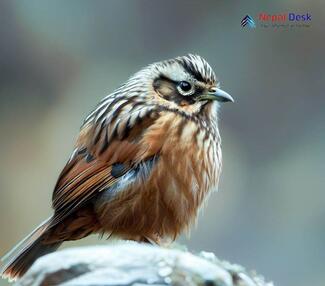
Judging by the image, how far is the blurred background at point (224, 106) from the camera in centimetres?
369

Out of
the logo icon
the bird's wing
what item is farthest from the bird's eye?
the logo icon

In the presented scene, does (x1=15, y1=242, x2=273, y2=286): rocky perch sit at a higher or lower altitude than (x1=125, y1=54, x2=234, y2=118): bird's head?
lower

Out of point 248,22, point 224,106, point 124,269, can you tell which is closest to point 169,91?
point 224,106

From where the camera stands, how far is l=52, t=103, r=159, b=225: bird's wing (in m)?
2.73

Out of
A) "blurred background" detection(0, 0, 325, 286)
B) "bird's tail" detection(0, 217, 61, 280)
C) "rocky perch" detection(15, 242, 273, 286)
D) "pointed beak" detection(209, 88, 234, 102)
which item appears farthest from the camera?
"blurred background" detection(0, 0, 325, 286)

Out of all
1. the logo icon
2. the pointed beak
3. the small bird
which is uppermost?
the logo icon

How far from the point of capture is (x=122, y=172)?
9.03ft

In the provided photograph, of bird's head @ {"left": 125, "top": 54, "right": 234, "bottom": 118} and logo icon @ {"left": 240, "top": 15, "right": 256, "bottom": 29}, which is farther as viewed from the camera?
logo icon @ {"left": 240, "top": 15, "right": 256, "bottom": 29}

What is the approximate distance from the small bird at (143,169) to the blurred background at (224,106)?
76 centimetres

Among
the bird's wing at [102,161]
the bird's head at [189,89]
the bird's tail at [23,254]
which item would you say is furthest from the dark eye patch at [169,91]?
the bird's tail at [23,254]

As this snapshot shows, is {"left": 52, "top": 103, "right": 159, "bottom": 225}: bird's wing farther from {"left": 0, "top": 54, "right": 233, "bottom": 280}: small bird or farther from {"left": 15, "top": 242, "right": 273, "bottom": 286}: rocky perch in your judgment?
{"left": 15, "top": 242, "right": 273, "bottom": 286}: rocky perch

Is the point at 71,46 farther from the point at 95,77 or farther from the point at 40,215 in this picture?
the point at 40,215

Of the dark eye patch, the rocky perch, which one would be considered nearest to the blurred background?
the dark eye patch

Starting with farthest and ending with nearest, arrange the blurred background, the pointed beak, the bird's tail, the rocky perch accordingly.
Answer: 1. the blurred background
2. the pointed beak
3. the bird's tail
4. the rocky perch
